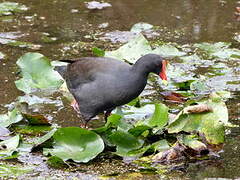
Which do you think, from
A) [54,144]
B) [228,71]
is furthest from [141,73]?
[228,71]

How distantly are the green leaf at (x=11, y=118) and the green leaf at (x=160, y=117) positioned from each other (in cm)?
101

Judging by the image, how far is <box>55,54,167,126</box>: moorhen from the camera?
4844mm

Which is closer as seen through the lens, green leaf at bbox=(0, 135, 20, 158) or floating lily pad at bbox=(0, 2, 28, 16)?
green leaf at bbox=(0, 135, 20, 158)

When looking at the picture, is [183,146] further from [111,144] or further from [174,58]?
[174,58]

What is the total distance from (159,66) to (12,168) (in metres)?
1.32

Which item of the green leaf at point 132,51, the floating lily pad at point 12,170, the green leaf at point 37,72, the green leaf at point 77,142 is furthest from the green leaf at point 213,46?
the floating lily pad at point 12,170

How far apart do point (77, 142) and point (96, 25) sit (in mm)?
3654

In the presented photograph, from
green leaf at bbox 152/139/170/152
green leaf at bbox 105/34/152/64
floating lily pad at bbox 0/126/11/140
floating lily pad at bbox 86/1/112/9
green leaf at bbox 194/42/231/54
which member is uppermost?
green leaf at bbox 152/139/170/152

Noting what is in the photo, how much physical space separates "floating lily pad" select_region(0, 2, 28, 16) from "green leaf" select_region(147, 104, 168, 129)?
4043mm

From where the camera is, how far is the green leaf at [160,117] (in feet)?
15.3

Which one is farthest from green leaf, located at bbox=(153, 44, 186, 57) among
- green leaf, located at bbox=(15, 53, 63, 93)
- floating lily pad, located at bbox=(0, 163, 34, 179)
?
floating lily pad, located at bbox=(0, 163, 34, 179)

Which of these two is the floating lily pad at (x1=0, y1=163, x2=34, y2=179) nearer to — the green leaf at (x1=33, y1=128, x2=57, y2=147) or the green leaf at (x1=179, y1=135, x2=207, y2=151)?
the green leaf at (x1=33, y1=128, x2=57, y2=147)

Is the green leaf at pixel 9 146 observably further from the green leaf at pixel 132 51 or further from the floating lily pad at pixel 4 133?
the green leaf at pixel 132 51

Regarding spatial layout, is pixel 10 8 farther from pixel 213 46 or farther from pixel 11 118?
pixel 11 118
